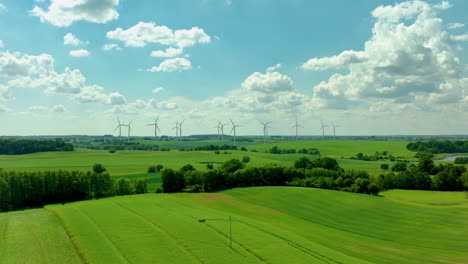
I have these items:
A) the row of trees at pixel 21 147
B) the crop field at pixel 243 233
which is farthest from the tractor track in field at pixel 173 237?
the row of trees at pixel 21 147

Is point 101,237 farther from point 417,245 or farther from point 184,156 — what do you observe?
point 184,156

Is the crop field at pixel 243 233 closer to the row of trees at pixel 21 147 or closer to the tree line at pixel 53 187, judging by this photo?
A: the tree line at pixel 53 187

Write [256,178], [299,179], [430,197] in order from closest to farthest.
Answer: [430,197]
[256,178]
[299,179]

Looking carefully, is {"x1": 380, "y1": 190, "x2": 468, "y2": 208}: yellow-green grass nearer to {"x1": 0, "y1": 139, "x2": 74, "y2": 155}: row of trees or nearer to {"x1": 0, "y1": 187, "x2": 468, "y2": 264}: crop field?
{"x1": 0, "y1": 187, "x2": 468, "y2": 264}: crop field

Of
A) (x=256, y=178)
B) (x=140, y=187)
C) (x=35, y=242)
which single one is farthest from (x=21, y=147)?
(x=35, y=242)

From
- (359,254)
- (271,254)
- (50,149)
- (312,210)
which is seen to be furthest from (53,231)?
(50,149)

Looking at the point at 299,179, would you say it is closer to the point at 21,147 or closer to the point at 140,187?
the point at 140,187

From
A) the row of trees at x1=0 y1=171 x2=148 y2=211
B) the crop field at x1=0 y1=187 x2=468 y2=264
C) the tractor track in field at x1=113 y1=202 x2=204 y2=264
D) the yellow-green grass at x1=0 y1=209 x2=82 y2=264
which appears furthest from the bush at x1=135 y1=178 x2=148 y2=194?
the yellow-green grass at x1=0 y1=209 x2=82 y2=264
